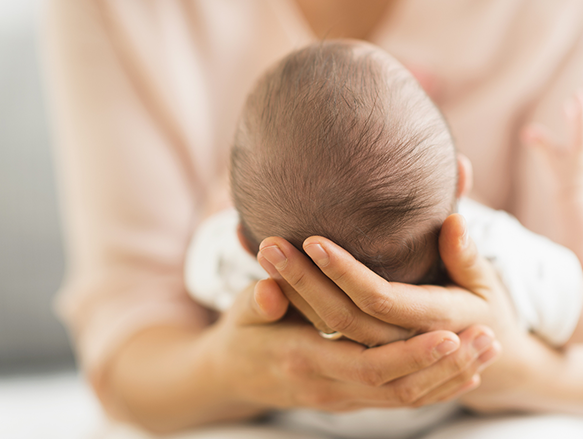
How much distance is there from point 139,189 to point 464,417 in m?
0.66

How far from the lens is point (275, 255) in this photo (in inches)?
16.5

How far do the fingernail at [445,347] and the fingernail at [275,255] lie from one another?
176mm

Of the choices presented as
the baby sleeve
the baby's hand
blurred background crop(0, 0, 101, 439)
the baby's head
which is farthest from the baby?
blurred background crop(0, 0, 101, 439)

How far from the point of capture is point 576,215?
26.4 inches

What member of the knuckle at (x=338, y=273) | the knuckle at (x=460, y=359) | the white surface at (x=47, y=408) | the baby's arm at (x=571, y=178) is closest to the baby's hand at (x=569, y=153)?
the baby's arm at (x=571, y=178)

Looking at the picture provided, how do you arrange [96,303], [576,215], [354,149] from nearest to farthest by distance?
1. [354,149]
2. [576,215]
3. [96,303]

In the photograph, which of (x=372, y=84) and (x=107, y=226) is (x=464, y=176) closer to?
(x=372, y=84)

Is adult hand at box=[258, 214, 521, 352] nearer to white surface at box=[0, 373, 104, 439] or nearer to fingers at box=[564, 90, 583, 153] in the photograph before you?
fingers at box=[564, 90, 583, 153]

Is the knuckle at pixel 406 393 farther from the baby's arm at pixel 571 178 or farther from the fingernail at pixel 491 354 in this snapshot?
the baby's arm at pixel 571 178

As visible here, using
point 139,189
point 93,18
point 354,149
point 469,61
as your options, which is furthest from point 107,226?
point 469,61

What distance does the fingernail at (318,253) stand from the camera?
404 millimetres

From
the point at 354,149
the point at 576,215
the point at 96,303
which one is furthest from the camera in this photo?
the point at 96,303

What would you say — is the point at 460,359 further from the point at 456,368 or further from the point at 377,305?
the point at 377,305

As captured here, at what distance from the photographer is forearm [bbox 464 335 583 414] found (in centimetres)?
63
